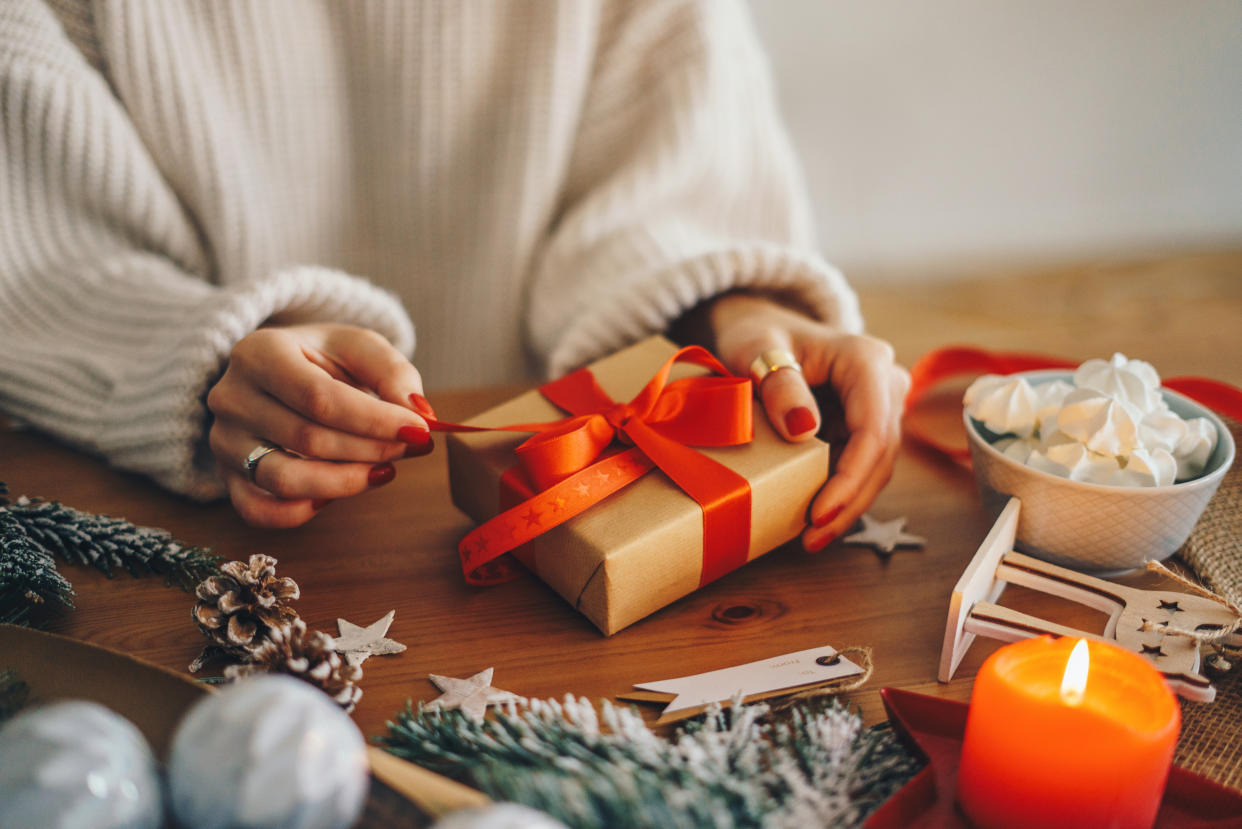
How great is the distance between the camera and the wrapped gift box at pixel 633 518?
506 millimetres

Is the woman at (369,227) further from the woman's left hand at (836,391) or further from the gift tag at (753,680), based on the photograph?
the gift tag at (753,680)

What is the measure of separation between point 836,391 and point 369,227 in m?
0.60

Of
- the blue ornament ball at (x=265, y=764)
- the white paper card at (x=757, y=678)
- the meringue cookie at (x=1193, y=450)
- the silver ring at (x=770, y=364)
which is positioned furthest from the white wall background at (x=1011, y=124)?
the blue ornament ball at (x=265, y=764)

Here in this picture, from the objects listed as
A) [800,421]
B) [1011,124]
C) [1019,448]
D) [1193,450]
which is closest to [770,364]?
[800,421]

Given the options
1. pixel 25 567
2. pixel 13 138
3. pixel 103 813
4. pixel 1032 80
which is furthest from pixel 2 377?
pixel 1032 80

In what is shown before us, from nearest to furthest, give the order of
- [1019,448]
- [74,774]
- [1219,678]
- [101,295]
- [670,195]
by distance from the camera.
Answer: [74,774], [1219,678], [1019,448], [101,295], [670,195]

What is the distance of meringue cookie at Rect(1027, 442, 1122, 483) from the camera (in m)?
0.54

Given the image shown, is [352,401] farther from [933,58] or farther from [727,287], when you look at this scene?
[933,58]

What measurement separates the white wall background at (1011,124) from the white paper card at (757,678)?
1.47m

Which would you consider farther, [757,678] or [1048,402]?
[1048,402]

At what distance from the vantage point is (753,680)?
1.58 ft

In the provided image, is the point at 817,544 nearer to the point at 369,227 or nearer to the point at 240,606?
the point at 240,606

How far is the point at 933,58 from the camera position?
1728 mm

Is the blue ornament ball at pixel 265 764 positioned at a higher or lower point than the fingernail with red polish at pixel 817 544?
higher
